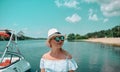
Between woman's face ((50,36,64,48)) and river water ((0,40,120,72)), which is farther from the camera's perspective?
river water ((0,40,120,72))

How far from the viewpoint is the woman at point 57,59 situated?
8.27 ft

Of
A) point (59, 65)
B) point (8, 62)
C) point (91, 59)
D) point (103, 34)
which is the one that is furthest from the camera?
point (103, 34)

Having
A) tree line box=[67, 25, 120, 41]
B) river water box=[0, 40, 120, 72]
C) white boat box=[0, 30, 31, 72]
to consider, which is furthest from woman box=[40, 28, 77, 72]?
tree line box=[67, 25, 120, 41]

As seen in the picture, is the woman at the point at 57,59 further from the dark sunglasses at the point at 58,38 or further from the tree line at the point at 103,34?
the tree line at the point at 103,34

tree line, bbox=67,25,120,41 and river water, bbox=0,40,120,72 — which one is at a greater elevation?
tree line, bbox=67,25,120,41

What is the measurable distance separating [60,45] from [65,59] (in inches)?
5.7

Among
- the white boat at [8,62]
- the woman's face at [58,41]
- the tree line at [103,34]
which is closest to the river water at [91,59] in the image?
the white boat at [8,62]

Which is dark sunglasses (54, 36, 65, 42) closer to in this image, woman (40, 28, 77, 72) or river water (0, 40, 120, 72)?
woman (40, 28, 77, 72)

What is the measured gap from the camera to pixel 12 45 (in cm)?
754

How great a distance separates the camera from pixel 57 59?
254 cm

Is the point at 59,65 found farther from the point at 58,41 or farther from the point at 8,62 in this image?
the point at 8,62

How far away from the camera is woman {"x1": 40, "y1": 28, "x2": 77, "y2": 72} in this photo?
252 cm

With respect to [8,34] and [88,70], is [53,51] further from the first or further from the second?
[88,70]

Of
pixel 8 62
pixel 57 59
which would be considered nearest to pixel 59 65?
pixel 57 59
